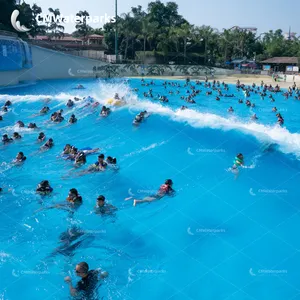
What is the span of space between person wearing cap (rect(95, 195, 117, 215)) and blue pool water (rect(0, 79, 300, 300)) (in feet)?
0.71

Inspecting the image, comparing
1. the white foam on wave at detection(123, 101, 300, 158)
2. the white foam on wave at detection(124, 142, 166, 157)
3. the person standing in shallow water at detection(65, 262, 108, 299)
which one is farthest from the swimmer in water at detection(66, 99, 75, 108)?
the person standing in shallow water at detection(65, 262, 108, 299)

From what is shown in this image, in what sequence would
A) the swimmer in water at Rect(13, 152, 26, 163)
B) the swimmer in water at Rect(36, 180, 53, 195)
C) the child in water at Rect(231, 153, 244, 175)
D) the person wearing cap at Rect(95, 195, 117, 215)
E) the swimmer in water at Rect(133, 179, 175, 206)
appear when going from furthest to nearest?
1. the swimmer in water at Rect(13, 152, 26, 163)
2. the child in water at Rect(231, 153, 244, 175)
3. the swimmer in water at Rect(36, 180, 53, 195)
4. the swimmer in water at Rect(133, 179, 175, 206)
5. the person wearing cap at Rect(95, 195, 117, 215)

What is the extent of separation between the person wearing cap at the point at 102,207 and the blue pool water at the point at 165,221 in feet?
Result: 0.71

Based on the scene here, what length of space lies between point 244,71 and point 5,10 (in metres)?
37.3

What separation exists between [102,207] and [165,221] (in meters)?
1.92

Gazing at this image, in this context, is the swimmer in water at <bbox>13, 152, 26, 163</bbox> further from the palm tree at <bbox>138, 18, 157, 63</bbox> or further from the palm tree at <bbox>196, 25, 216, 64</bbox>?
the palm tree at <bbox>196, 25, 216, 64</bbox>

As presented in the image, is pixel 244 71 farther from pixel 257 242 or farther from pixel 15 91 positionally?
pixel 257 242

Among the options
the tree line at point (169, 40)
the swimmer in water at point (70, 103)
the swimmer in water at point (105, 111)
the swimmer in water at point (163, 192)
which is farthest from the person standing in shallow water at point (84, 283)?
the tree line at point (169, 40)

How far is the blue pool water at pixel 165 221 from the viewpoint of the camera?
24.8 ft

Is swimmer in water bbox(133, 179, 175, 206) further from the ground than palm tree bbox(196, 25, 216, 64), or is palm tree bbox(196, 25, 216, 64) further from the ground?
palm tree bbox(196, 25, 216, 64)

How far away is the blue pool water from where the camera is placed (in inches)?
297

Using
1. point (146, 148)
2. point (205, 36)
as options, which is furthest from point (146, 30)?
point (146, 148)

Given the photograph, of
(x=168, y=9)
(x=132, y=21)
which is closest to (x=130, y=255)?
(x=132, y=21)

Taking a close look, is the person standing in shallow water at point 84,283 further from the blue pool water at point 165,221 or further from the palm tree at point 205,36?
the palm tree at point 205,36
